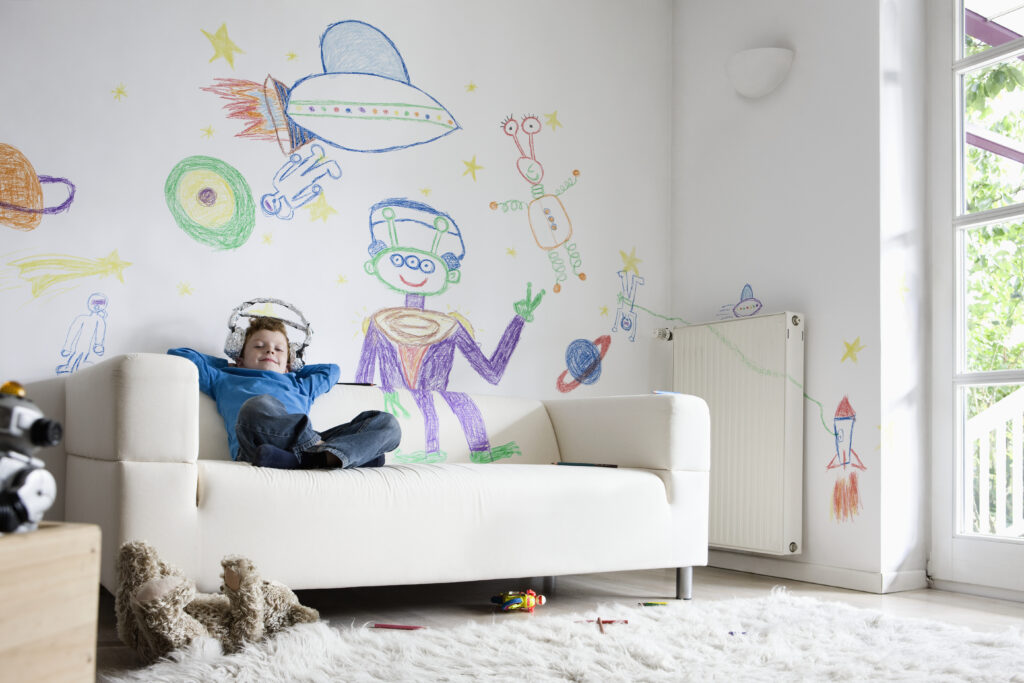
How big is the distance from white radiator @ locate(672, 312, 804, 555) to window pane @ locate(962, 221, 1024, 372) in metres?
0.56

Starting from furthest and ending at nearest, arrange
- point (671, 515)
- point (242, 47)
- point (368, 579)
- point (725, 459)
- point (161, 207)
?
1. point (725, 459)
2. point (242, 47)
3. point (161, 207)
4. point (671, 515)
5. point (368, 579)

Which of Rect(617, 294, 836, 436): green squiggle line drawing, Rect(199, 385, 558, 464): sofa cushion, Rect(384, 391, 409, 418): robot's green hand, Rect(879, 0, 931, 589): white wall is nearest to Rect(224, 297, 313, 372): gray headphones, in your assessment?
Rect(199, 385, 558, 464): sofa cushion

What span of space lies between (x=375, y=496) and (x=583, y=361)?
5.30 feet

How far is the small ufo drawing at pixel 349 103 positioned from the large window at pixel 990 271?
1863 mm

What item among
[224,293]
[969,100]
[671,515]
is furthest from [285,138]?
[969,100]

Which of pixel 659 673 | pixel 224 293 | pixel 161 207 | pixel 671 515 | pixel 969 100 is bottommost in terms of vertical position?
pixel 659 673

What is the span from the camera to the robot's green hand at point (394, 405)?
284 centimetres

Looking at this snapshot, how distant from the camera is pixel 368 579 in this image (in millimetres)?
2004

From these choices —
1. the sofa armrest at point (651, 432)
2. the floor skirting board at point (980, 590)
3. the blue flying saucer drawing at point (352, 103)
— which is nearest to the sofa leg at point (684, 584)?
the sofa armrest at point (651, 432)

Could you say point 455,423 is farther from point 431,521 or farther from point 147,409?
point 147,409

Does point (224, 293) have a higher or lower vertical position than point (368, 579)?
higher

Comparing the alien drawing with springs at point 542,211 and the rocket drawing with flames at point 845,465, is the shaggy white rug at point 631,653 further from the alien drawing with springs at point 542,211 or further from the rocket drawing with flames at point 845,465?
the alien drawing with springs at point 542,211

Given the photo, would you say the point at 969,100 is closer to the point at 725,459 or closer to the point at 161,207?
the point at 725,459

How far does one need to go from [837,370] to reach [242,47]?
233 cm
